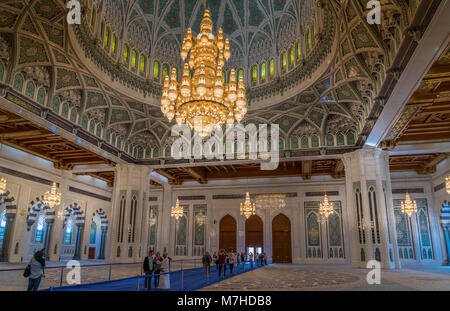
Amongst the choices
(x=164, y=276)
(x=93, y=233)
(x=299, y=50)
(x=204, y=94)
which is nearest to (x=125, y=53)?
(x=299, y=50)

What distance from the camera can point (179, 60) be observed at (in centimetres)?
1423

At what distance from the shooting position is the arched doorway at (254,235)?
62.3 ft

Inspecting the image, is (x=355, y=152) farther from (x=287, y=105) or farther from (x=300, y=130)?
(x=287, y=105)

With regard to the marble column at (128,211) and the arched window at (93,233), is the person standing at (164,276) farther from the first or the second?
the arched window at (93,233)

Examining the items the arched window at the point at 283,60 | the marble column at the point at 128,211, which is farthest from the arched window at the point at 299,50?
the marble column at the point at 128,211

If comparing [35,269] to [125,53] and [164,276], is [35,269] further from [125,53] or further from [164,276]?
[125,53]

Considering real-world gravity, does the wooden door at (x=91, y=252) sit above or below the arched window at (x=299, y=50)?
below

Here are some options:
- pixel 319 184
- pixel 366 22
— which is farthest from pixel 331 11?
pixel 319 184

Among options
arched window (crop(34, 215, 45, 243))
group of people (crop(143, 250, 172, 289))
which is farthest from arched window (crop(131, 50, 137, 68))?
arched window (crop(34, 215, 45, 243))

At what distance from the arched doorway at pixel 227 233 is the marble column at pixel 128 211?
570 cm

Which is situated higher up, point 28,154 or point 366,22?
point 366,22

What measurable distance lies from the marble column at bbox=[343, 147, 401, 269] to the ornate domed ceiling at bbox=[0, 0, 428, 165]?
0.92 metres
